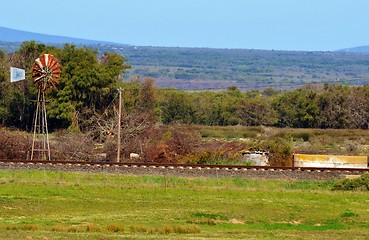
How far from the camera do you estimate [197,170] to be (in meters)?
44.8

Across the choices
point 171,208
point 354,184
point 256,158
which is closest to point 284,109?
point 256,158

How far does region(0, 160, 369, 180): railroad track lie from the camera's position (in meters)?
44.8

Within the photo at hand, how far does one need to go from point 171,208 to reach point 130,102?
42.3 meters

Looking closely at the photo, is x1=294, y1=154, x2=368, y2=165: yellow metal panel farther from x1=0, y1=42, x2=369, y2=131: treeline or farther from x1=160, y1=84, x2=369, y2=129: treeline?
x1=160, y1=84, x2=369, y2=129: treeline

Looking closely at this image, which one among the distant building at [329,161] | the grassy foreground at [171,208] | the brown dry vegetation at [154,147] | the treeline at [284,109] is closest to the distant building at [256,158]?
the brown dry vegetation at [154,147]

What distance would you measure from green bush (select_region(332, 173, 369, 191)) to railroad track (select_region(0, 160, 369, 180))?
11.8ft

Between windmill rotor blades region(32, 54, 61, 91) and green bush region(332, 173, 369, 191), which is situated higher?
windmill rotor blades region(32, 54, 61, 91)

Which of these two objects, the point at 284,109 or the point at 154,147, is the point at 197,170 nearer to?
the point at 154,147

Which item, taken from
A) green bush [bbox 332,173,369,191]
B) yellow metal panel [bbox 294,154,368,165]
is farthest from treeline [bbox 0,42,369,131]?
green bush [bbox 332,173,369,191]

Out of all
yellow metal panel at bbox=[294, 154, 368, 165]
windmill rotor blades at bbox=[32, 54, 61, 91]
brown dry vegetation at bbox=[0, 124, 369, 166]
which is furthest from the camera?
brown dry vegetation at bbox=[0, 124, 369, 166]

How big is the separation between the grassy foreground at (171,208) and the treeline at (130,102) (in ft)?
78.4

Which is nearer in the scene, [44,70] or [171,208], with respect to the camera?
[171,208]

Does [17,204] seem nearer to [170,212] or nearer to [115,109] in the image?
[170,212]

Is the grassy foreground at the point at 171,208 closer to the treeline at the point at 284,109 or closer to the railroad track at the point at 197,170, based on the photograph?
the railroad track at the point at 197,170
